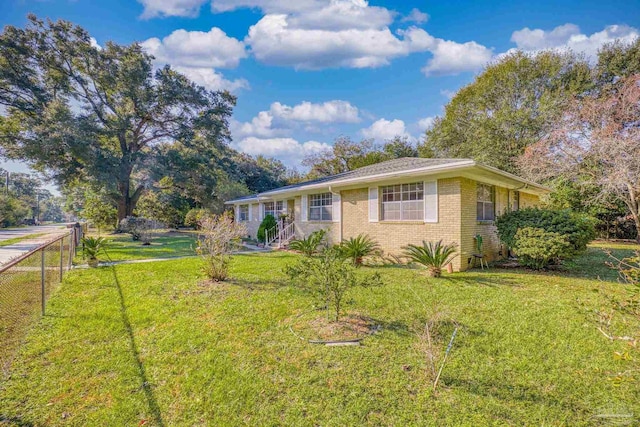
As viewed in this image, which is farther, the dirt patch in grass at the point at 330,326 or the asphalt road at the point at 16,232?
the asphalt road at the point at 16,232

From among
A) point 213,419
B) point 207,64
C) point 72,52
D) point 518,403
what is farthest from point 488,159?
point 72,52

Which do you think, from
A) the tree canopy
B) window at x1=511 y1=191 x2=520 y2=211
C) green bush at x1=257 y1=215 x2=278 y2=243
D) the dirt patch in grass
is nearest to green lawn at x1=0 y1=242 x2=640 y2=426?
the dirt patch in grass

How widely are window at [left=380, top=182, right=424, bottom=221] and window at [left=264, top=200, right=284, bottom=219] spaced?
7521 millimetres

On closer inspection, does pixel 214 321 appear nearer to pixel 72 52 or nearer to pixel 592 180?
pixel 592 180

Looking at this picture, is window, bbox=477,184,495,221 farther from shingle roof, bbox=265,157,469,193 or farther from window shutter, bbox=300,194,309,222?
window shutter, bbox=300,194,309,222

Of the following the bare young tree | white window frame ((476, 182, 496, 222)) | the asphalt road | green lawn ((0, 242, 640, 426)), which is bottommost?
green lawn ((0, 242, 640, 426))

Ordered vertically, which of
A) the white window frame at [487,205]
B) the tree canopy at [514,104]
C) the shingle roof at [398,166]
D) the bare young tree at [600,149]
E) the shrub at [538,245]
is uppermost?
the tree canopy at [514,104]

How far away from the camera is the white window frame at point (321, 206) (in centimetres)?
1237

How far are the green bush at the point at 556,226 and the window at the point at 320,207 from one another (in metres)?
6.37

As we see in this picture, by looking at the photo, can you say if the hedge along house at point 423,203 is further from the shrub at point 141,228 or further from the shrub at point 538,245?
the shrub at point 141,228

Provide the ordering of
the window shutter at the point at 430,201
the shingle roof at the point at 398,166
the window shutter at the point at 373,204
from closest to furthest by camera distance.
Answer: the window shutter at the point at 430,201
the shingle roof at the point at 398,166
the window shutter at the point at 373,204

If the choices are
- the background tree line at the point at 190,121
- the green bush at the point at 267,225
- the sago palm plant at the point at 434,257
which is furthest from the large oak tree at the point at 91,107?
the sago palm plant at the point at 434,257

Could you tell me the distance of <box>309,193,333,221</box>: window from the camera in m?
12.4

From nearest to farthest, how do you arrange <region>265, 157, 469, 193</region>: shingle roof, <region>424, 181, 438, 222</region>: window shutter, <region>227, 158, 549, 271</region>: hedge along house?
<region>227, 158, 549, 271</region>: hedge along house → <region>424, 181, 438, 222</region>: window shutter → <region>265, 157, 469, 193</region>: shingle roof
